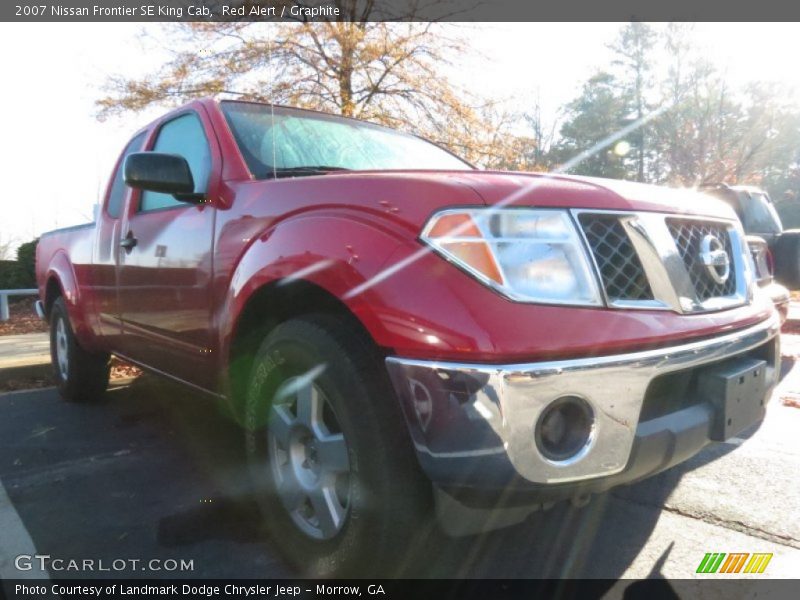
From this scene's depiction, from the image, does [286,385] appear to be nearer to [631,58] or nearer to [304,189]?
[304,189]

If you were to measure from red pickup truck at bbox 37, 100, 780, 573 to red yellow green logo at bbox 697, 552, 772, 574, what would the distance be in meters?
0.50

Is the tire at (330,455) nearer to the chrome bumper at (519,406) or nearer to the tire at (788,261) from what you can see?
the chrome bumper at (519,406)

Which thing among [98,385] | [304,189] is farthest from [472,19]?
[304,189]

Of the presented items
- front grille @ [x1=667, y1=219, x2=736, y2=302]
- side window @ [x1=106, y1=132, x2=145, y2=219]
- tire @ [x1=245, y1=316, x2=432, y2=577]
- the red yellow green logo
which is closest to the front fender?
tire @ [x1=245, y1=316, x2=432, y2=577]

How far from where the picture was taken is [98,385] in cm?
466

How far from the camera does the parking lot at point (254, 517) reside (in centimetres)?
225

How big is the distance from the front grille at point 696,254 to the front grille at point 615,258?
0.89ft

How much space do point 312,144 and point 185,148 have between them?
0.75m

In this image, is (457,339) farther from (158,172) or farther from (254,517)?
(158,172)

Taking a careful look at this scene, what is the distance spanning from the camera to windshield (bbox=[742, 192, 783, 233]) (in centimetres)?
685

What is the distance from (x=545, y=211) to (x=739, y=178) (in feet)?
87.0

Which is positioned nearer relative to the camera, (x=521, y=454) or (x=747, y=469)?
(x=521, y=454)

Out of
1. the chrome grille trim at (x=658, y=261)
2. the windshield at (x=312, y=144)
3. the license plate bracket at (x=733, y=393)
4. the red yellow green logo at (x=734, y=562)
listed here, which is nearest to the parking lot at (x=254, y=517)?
the red yellow green logo at (x=734, y=562)

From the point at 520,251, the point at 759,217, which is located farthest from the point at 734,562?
the point at 759,217
